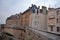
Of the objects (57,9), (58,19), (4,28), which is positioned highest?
(57,9)

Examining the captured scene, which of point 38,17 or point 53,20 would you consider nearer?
point 53,20

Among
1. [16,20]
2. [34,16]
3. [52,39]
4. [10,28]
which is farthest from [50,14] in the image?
[52,39]

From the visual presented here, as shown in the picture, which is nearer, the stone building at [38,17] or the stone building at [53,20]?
the stone building at [53,20]

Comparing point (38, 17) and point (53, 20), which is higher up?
point (38, 17)

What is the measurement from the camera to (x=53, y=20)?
3064 centimetres

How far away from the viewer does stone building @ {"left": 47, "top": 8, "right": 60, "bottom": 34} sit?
29.4 metres

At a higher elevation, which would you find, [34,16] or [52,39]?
[34,16]

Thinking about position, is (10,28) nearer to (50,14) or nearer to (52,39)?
(50,14)

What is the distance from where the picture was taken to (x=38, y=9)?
34.7m

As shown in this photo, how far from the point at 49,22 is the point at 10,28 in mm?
9371

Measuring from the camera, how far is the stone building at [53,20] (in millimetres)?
29391

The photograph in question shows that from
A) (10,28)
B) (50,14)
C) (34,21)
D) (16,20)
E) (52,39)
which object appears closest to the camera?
(52,39)

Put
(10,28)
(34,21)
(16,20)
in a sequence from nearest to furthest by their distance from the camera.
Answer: (10,28)
(34,21)
(16,20)

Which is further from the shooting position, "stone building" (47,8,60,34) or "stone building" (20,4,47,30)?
"stone building" (20,4,47,30)
